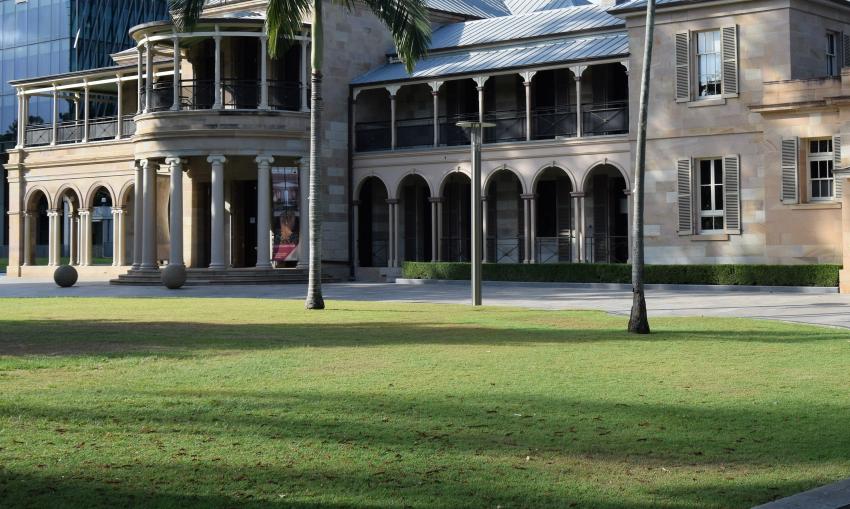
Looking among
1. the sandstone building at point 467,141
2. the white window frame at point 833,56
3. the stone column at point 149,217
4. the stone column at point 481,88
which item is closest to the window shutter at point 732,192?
the sandstone building at point 467,141

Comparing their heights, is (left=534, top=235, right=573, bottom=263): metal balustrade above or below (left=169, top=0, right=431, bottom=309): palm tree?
below

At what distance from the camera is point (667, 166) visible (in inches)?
1425

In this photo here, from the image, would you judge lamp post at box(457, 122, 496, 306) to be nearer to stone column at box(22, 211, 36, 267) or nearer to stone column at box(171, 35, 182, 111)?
stone column at box(171, 35, 182, 111)

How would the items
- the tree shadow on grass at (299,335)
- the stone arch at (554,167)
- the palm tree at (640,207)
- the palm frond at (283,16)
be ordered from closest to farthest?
the tree shadow on grass at (299,335) < the palm tree at (640,207) < the palm frond at (283,16) < the stone arch at (554,167)

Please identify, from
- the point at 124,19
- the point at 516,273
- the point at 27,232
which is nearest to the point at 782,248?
the point at 516,273

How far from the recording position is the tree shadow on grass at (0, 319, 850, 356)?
16.2 metres

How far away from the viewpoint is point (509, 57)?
43.2 meters

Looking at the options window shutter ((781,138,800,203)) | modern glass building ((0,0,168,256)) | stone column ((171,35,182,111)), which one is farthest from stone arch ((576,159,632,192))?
modern glass building ((0,0,168,256))

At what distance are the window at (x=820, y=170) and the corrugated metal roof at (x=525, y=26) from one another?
36.3 ft

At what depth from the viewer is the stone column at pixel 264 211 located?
1649 inches

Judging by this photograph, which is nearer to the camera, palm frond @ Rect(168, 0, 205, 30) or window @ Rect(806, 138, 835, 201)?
palm frond @ Rect(168, 0, 205, 30)

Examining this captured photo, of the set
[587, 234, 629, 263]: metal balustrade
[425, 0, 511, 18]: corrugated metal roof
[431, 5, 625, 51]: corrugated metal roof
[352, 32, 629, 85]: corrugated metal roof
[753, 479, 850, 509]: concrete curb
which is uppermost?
[425, 0, 511, 18]: corrugated metal roof

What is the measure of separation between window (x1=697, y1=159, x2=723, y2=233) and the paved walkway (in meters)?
4.24

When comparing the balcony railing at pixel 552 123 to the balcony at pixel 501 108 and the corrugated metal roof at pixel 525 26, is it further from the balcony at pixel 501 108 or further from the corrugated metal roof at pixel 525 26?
the corrugated metal roof at pixel 525 26
